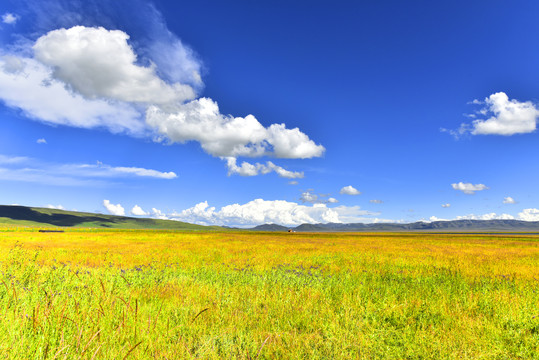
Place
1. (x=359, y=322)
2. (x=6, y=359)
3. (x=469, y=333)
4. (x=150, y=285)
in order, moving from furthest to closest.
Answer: (x=150, y=285) → (x=359, y=322) → (x=469, y=333) → (x=6, y=359)

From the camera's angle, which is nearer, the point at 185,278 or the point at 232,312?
the point at 232,312

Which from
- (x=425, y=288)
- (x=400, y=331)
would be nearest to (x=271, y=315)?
(x=400, y=331)

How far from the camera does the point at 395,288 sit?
26.2ft

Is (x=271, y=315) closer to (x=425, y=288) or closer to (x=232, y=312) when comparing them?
(x=232, y=312)

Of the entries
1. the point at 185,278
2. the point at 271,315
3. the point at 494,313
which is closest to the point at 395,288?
the point at 494,313

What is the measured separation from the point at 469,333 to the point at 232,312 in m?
4.47

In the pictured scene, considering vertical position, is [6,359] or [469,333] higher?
[6,359]

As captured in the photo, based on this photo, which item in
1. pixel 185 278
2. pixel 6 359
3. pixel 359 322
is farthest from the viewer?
pixel 185 278

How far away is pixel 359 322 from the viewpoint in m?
5.09

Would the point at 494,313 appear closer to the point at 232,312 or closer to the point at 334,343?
the point at 334,343

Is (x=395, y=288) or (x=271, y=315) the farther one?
(x=395, y=288)

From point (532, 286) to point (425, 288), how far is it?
465 cm

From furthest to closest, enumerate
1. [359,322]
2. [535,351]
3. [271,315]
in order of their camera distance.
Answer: [271,315]
[359,322]
[535,351]

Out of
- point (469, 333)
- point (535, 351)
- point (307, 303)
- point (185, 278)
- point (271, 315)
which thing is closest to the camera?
point (535, 351)
